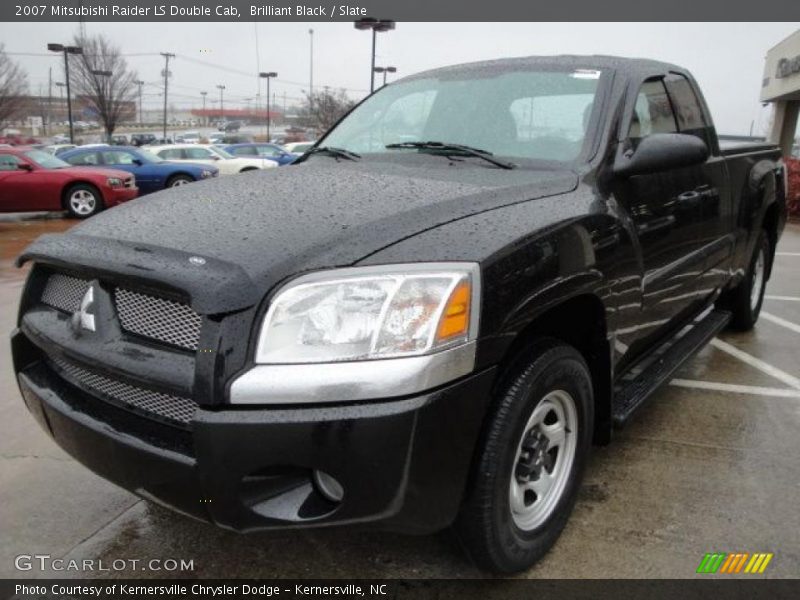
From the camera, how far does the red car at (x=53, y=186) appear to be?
1273 cm

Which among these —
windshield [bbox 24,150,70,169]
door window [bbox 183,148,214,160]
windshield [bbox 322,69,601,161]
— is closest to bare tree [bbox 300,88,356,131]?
door window [bbox 183,148,214,160]

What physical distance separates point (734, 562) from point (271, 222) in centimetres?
199

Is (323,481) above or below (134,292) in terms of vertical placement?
below

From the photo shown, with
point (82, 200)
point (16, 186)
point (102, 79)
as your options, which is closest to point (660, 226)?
point (82, 200)

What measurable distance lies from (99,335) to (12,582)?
1001mm

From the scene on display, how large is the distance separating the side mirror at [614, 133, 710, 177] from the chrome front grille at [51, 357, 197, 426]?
1875 millimetres

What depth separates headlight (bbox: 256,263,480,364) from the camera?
1750 millimetres

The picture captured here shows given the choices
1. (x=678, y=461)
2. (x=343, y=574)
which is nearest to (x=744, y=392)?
(x=678, y=461)

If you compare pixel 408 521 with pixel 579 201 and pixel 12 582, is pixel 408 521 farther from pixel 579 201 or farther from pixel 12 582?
pixel 12 582

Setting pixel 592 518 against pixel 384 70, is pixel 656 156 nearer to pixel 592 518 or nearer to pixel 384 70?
pixel 592 518

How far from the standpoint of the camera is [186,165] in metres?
16.4

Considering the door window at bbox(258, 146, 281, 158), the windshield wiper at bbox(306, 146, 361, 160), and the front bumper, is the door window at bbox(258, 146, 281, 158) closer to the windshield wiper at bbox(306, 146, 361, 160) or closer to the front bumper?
the windshield wiper at bbox(306, 146, 361, 160)

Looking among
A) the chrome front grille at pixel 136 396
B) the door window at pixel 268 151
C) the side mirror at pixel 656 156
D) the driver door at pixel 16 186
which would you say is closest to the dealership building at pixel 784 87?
the door window at pixel 268 151

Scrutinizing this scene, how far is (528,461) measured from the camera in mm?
2248
